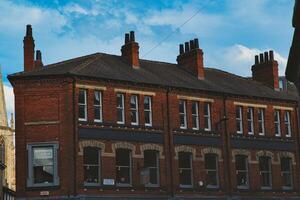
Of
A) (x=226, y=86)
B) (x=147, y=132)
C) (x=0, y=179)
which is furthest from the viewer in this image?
(x=226, y=86)

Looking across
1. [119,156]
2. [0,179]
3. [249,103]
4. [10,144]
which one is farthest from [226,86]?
[10,144]

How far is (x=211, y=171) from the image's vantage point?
4194cm

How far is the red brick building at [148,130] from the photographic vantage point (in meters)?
36.4

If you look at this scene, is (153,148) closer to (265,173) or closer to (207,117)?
(207,117)

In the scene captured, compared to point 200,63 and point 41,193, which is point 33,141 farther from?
point 200,63

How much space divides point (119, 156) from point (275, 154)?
12.9 metres

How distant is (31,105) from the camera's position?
1454 inches

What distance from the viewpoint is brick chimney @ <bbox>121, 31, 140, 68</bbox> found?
41969 millimetres

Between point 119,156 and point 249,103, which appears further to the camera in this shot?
point 249,103

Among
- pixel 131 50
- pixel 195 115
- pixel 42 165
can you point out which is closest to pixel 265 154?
pixel 195 115

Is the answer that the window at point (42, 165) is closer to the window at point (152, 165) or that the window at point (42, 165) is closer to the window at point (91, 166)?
the window at point (91, 166)

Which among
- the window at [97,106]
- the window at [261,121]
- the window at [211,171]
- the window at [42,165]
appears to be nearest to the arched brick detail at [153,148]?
the window at [97,106]

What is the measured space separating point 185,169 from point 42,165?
9432mm

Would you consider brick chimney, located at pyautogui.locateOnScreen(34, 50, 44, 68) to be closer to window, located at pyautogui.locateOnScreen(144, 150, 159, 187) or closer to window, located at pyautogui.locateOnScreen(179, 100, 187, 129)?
window, located at pyautogui.locateOnScreen(179, 100, 187, 129)
